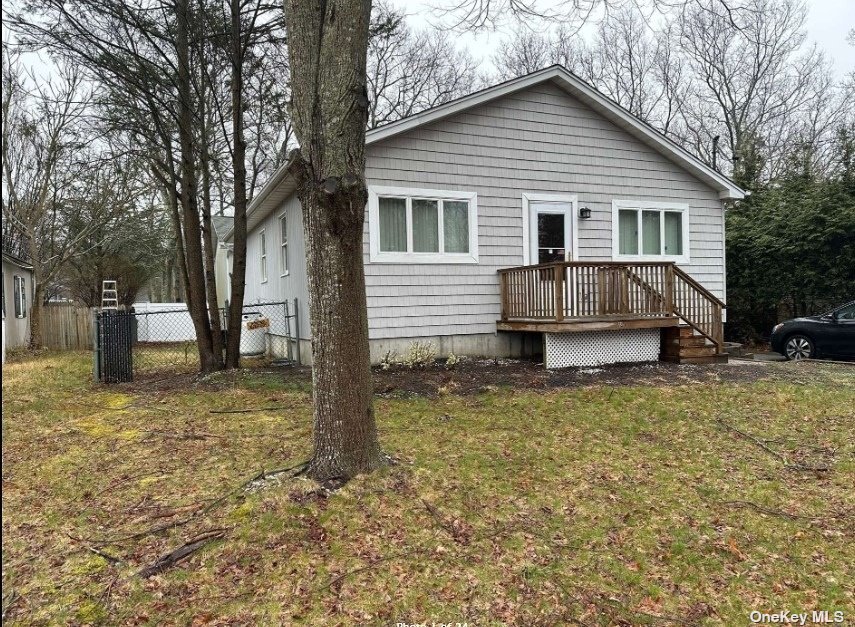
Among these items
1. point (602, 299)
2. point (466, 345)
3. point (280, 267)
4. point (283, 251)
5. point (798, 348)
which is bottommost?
point (798, 348)

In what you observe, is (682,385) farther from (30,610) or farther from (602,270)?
(30,610)

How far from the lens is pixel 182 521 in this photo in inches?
129

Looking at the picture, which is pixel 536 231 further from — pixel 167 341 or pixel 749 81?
pixel 749 81

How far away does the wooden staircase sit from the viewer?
9258 millimetres

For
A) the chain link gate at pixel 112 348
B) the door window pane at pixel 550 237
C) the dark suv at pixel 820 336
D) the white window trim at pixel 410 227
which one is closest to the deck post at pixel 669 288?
the door window pane at pixel 550 237

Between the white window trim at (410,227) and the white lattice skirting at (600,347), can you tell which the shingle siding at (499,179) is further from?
the white lattice skirting at (600,347)

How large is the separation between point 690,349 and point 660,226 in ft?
9.61

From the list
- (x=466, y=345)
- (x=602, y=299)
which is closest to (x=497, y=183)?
(x=602, y=299)

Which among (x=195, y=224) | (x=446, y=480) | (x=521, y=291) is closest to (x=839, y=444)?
(x=446, y=480)

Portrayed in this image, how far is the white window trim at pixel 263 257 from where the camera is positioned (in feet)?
45.1

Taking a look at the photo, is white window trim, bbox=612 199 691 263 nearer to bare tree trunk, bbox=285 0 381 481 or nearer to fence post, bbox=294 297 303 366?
fence post, bbox=294 297 303 366

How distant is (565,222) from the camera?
10.3 m

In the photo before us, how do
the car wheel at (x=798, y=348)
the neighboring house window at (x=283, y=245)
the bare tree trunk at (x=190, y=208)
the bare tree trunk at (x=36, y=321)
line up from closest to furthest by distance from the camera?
the bare tree trunk at (x=190, y=208), the car wheel at (x=798, y=348), the neighboring house window at (x=283, y=245), the bare tree trunk at (x=36, y=321)

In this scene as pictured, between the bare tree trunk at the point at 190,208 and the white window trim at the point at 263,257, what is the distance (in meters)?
4.55
